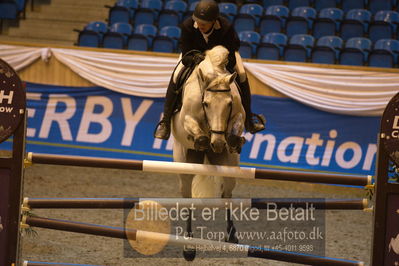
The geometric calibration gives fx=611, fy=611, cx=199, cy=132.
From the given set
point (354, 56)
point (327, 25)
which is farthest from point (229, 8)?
point (354, 56)

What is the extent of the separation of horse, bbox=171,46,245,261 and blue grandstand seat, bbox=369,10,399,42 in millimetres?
6901

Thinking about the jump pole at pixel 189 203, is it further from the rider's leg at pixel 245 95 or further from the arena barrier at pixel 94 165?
the rider's leg at pixel 245 95

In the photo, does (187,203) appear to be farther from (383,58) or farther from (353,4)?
(353,4)

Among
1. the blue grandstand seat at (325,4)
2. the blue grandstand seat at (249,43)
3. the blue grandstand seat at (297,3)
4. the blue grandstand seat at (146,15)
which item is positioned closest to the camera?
the blue grandstand seat at (249,43)

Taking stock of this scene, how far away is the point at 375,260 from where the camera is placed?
369 cm

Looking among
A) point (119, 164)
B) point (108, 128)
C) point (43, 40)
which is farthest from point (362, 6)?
point (119, 164)

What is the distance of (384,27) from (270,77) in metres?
3.32

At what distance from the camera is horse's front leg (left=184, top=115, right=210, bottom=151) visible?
14.2ft

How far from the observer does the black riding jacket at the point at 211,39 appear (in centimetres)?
477

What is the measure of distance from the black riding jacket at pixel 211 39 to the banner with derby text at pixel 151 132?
4.02 meters

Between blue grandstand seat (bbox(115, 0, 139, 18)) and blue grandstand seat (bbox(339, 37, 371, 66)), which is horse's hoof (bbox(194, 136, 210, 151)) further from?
blue grandstand seat (bbox(115, 0, 139, 18))

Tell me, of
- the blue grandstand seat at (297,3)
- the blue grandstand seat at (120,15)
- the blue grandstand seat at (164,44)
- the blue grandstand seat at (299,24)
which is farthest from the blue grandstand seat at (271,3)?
the blue grandstand seat at (120,15)

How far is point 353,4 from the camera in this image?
11.8 metres

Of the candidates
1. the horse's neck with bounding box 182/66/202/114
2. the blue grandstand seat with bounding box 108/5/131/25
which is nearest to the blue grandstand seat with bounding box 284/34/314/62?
the blue grandstand seat with bounding box 108/5/131/25
